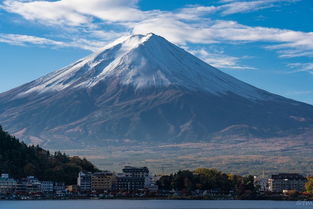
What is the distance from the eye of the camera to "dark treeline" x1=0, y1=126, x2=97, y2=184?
11725 centimetres

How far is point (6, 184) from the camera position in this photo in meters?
111

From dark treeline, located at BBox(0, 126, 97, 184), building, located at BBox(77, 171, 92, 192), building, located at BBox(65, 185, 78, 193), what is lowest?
building, located at BBox(65, 185, 78, 193)

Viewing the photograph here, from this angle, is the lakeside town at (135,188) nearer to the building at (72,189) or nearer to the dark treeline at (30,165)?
the building at (72,189)

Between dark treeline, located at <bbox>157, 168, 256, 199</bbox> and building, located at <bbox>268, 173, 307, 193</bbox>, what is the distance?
1112 cm

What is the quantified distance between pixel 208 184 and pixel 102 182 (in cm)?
1632

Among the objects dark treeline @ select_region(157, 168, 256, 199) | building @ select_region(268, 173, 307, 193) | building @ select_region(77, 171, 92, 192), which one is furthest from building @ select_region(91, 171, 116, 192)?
building @ select_region(268, 173, 307, 193)

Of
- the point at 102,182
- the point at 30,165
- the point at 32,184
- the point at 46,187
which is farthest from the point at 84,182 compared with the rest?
the point at 32,184

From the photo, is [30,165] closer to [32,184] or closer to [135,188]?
[32,184]

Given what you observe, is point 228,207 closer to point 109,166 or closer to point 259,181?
point 259,181

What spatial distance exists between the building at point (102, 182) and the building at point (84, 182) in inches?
38.3

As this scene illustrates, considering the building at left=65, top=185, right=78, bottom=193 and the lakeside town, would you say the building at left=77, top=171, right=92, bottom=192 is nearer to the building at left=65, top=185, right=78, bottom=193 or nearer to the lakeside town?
the lakeside town

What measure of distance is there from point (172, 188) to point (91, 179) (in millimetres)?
11968

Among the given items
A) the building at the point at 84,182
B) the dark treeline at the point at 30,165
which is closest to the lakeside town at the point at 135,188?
the building at the point at 84,182

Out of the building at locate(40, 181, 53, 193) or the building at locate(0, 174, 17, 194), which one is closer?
the building at locate(0, 174, 17, 194)
